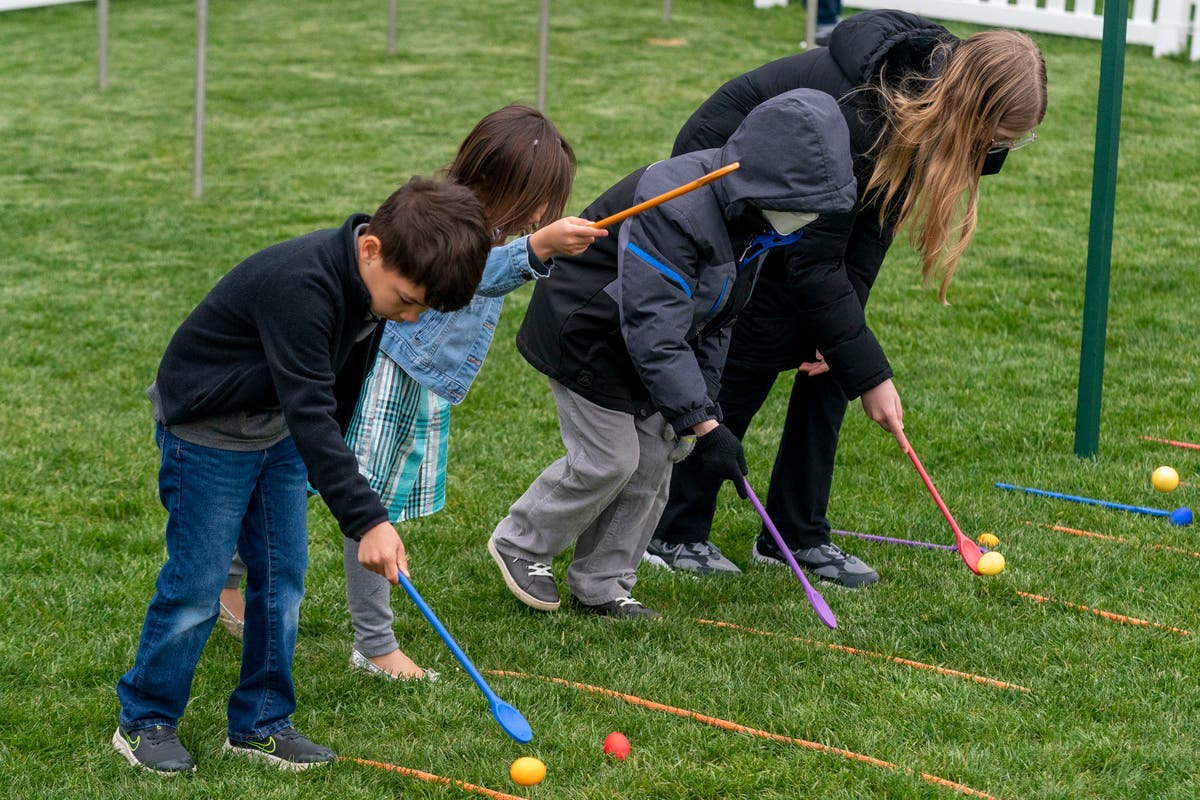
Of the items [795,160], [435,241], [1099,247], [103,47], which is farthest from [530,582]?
[103,47]

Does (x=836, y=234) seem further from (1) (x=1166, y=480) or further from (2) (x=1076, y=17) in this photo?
(2) (x=1076, y=17)

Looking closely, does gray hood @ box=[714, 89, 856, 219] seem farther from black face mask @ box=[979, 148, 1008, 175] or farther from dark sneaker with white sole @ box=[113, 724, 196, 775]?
dark sneaker with white sole @ box=[113, 724, 196, 775]

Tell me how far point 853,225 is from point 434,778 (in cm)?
179

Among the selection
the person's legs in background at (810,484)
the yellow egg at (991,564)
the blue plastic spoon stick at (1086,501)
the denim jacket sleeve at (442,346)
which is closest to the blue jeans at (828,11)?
the blue plastic spoon stick at (1086,501)

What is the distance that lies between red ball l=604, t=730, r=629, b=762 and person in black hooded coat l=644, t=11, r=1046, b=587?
1131 millimetres

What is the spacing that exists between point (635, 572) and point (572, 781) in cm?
98

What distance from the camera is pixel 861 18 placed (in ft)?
12.6

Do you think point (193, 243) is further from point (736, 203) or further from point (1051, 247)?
point (736, 203)

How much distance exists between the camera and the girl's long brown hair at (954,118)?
361 centimetres

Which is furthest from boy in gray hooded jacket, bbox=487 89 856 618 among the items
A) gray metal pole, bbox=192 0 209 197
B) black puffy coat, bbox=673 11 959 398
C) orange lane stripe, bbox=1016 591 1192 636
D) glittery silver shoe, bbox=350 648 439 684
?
gray metal pole, bbox=192 0 209 197

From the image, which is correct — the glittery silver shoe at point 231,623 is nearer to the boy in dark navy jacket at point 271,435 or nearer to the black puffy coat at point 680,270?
the boy in dark navy jacket at point 271,435

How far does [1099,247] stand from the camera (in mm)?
4969

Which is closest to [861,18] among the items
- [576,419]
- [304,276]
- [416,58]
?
[576,419]

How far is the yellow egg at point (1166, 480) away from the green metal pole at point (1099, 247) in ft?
1.17
